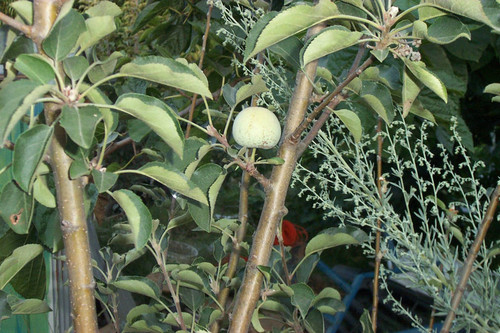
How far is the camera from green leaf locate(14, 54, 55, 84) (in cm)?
40

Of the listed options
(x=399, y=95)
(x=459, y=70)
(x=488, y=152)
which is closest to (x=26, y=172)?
(x=399, y=95)

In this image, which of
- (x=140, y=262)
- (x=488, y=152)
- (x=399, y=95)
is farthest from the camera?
(x=140, y=262)

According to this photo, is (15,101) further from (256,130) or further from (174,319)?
(174,319)

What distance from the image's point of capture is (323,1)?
1.61ft

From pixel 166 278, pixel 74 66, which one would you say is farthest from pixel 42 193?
pixel 166 278

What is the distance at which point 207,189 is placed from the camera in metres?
0.60

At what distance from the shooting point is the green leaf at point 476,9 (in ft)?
1.49

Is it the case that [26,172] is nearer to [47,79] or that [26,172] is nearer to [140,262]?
[47,79]

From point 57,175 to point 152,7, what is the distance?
0.94 m

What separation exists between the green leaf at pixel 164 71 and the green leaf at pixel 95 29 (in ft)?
0.11

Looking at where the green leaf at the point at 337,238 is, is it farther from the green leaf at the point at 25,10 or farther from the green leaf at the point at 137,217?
the green leaf at the point at 25,10

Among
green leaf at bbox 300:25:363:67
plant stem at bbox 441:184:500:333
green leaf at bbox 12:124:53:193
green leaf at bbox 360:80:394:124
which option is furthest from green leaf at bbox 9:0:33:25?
plant stem at bbox 441:184:500:333

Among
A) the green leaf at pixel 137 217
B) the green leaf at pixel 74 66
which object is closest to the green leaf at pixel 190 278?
the green leaf at pixel 137 217

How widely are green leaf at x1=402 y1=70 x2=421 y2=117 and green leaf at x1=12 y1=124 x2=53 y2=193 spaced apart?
1.04ft
